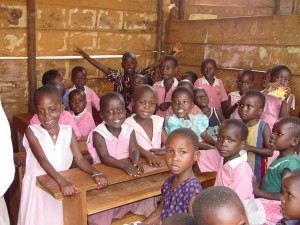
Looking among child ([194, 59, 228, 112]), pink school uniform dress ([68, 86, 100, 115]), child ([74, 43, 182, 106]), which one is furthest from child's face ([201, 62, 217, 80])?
pink school uniform dress ([68, 86, 100, 115])

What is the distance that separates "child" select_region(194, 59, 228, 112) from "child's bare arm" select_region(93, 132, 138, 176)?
217 cm

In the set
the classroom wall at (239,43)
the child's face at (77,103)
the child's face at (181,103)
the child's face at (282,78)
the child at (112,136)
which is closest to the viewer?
the child at (112,136)

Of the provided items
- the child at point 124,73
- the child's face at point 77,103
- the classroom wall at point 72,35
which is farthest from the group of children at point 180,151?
the classroom wall at point 72,35

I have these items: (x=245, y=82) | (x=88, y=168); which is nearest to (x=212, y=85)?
(x=245, y=82)

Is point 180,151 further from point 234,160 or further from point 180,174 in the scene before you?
point 234,160

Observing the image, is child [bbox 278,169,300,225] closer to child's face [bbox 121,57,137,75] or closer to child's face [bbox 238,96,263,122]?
child's face [bbox 238,96,263,122]

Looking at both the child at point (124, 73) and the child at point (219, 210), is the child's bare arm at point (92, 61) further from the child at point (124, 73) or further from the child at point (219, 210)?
the child at point (219, 210)

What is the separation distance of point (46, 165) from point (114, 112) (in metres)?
0.71

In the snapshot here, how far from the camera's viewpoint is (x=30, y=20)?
464 centimetres

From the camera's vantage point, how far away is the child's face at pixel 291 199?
169 centimetres

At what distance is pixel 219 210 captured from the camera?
1.38m

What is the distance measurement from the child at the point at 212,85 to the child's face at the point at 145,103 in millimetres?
1582

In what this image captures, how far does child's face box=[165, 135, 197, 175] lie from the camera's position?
208 centimetres

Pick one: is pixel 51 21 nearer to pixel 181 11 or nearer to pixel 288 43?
pixel 181 11
